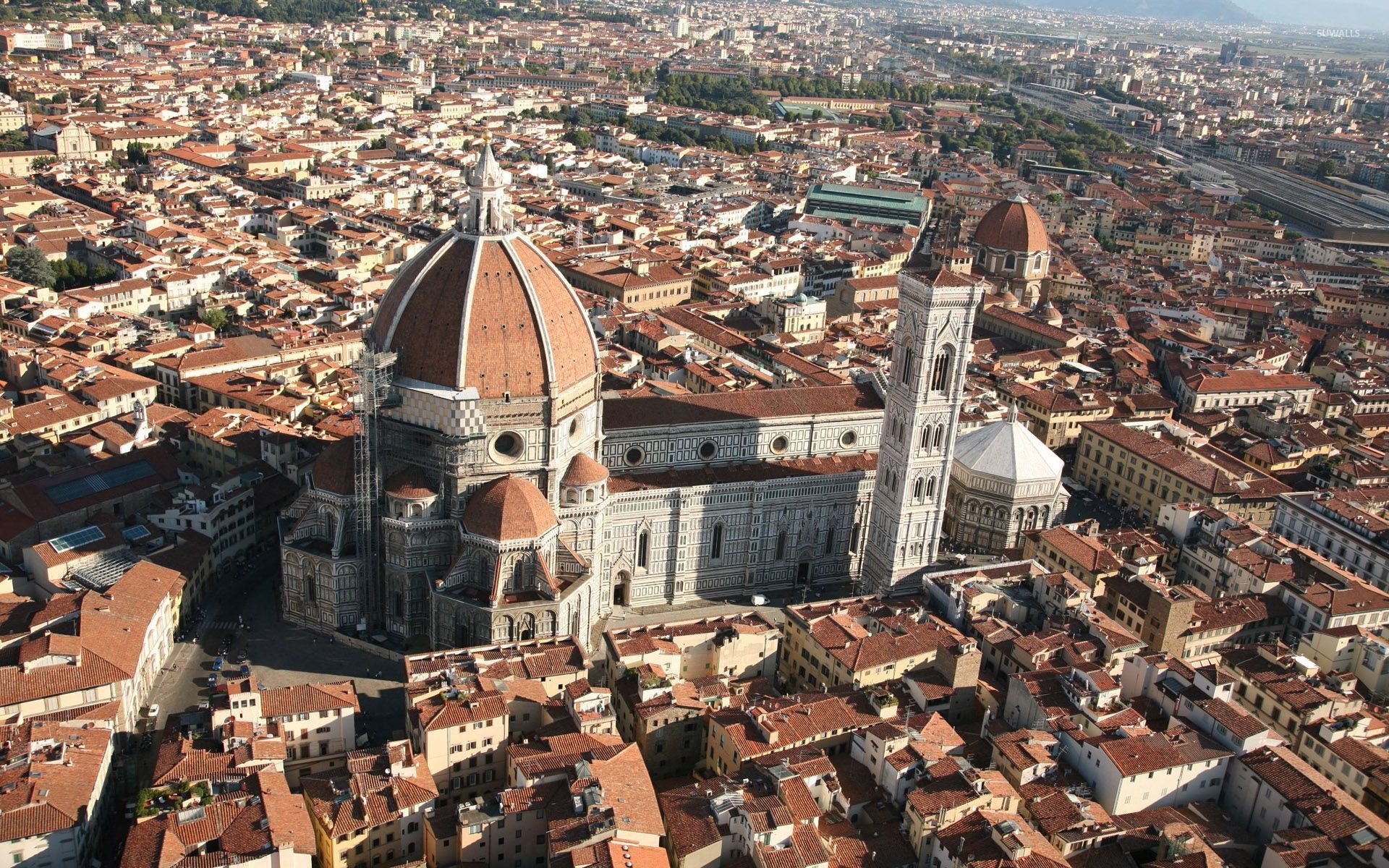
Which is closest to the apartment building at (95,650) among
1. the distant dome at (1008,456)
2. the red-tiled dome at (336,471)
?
the red-tiled dome at (336,471)

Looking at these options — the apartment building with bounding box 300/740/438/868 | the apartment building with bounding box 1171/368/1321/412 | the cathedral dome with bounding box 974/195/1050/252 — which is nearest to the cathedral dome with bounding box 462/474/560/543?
the apartment building with bounding box 300/740/438/868

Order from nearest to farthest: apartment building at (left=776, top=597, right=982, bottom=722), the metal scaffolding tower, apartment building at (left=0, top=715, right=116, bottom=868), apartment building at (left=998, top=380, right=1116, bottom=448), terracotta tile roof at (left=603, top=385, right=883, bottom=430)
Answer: apartment building at (left=0, top=715, right=116, bottom=868), apartment building at (left=776, top=597, right=982, bottom=722), the metal scaffolding tower, terracotta tile roof at (left=603, top=385, right=883, bottom=430), apartment building at (left=998, top=380, right=1116, bottom=448)

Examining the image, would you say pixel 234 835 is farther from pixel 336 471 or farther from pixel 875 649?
pixel 875 649

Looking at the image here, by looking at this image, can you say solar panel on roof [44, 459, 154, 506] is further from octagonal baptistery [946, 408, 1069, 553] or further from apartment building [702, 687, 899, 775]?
octagonal baptistery [946, 408, 1069, 553]

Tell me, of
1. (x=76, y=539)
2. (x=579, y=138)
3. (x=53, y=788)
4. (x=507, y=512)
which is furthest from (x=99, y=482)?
(x=579, y=138)

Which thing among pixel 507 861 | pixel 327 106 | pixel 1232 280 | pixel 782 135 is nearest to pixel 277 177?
pixel 327 106
